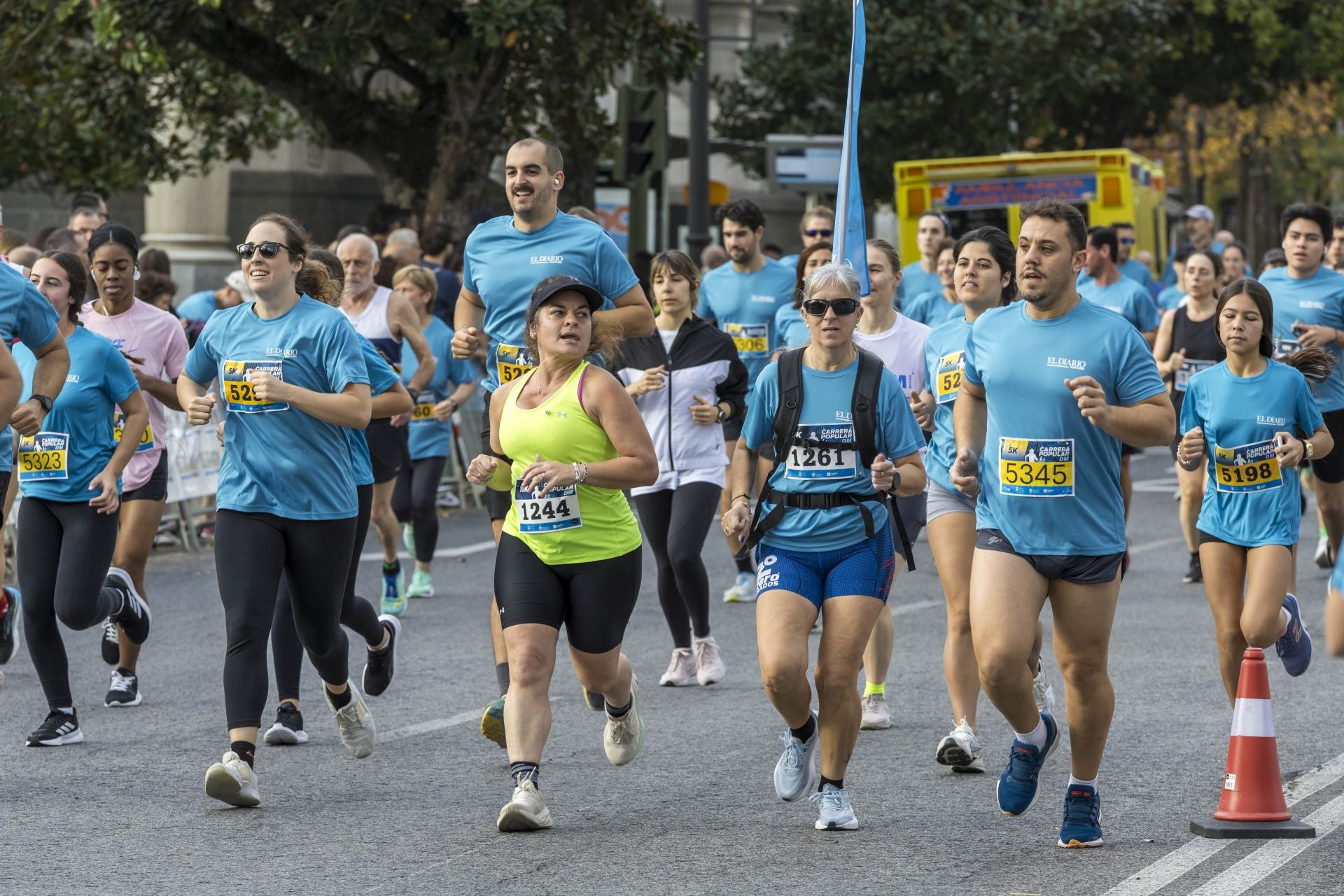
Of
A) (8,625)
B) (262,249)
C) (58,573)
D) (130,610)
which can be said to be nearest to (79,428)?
(58,573)

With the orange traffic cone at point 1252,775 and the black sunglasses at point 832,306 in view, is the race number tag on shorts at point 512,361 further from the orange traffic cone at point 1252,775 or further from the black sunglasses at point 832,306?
the orange traffic cone at point 1252,775

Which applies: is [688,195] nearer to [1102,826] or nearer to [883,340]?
[883,340]

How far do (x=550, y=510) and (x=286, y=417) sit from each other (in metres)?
1.03

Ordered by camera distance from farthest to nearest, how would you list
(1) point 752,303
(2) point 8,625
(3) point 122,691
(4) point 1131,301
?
(4) point 1131,301 → (1) point 752,303 → (2) point 8,625 → (3) point 122,691

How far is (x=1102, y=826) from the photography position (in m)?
6.51

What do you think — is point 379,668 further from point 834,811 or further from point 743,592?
point 743,592

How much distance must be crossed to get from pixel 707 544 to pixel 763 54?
1705cm

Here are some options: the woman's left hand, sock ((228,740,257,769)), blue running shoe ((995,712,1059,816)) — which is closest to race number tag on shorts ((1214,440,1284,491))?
blue running shoe ((995,712,1059,816))

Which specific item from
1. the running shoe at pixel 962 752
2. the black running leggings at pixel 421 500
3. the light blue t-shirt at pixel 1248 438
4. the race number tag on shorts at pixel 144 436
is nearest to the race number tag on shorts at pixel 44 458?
the race number tag on shorts at pixel 144 436

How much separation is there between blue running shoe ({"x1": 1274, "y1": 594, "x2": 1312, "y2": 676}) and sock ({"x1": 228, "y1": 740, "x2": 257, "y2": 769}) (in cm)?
378

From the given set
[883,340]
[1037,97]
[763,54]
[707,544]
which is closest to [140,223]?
[763,54]

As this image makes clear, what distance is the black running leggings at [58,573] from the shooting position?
25.8ft

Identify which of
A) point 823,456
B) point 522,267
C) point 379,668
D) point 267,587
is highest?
point 522,267

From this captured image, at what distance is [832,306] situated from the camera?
6637 mm
